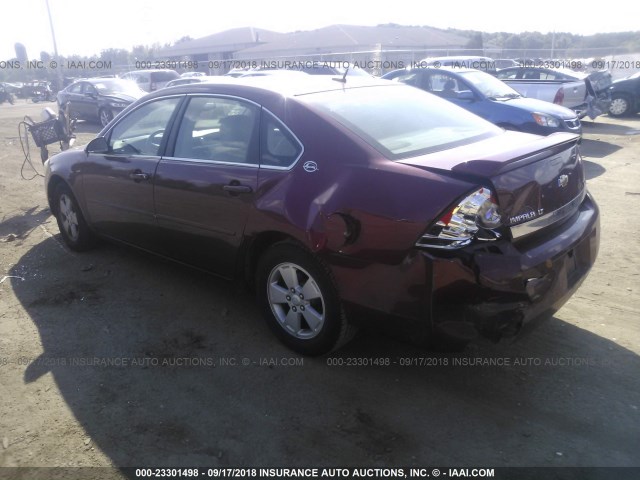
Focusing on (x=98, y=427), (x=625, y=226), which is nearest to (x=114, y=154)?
(x=98, y=427)

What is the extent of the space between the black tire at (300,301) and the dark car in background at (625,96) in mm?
15648

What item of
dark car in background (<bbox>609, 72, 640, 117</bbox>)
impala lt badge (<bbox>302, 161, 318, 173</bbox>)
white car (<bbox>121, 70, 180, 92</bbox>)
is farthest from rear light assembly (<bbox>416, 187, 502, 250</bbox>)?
white car (<bbox>121, 70, 180, 92</bbox>)

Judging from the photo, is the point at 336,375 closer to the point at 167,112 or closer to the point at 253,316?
the point at 253,316

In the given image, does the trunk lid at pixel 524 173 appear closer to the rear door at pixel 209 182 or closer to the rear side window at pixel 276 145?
the rear side window at pixel 276 145

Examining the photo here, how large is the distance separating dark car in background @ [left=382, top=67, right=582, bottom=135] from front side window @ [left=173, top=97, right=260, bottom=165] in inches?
252

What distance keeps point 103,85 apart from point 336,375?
1627 centimetres

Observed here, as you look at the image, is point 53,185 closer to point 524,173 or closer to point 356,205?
point 356,205

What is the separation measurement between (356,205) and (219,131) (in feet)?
4.76

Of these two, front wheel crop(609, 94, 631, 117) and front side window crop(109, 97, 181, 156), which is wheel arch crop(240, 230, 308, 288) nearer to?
front side window crop(109, 97, 181, 156)

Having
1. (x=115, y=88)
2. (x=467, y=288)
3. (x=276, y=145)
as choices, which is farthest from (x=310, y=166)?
(x=115, y=88)

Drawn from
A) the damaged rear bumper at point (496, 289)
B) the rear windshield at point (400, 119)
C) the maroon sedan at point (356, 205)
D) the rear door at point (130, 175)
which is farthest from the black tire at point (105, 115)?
the damaged rear bumper at point (496, 289)

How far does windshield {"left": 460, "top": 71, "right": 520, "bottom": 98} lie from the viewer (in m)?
9.66

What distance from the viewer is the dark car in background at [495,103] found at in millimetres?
9008

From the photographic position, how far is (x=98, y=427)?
9.71 feet
